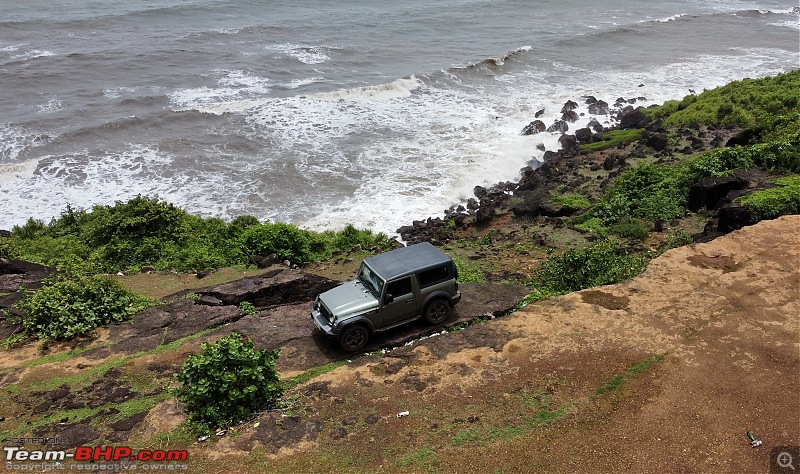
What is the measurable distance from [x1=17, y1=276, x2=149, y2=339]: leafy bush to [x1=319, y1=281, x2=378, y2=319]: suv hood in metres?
5.35

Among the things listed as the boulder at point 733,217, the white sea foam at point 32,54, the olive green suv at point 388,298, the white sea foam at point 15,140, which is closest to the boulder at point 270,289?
the olive green suv at point 388,298

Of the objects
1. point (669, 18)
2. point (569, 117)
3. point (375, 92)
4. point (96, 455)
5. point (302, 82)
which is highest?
point (669, 18)

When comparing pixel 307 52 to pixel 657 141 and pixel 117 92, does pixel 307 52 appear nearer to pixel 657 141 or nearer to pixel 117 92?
pixel 117 92

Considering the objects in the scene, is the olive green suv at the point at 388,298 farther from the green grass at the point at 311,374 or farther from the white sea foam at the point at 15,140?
the white sea foam at the point at 15,140

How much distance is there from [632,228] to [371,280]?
10.6 m

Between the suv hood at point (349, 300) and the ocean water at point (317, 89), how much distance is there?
11.4m

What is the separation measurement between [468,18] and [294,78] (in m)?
27.1

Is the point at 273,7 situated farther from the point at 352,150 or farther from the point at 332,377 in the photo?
the point at 332,377

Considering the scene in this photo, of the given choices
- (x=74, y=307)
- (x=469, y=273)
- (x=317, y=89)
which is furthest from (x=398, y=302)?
(x=317, y=89)

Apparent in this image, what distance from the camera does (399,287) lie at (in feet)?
39.9

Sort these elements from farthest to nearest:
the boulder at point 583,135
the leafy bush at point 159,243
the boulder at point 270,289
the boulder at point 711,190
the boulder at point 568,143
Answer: the boulder at point 583,135
the boulder at point 568,143
the boulder at point 711,190
the leafy bush at point 159,243
the boulder at point 270,289

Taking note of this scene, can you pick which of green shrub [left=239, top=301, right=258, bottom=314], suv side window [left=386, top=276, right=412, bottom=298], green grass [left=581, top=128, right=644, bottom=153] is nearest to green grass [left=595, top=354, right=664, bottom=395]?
suv side window [left=386, top=276, right=412, bottom=298]

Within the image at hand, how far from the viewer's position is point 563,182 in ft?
84.6

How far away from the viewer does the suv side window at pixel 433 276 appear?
40.6ft
